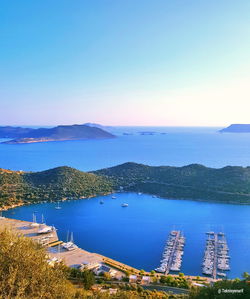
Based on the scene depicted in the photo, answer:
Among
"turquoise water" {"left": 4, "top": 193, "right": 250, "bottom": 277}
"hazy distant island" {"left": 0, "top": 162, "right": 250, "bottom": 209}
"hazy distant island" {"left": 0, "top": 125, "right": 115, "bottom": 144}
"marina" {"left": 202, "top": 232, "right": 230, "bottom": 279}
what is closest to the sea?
"turquoise water" {"left": 4, "top": 193, "right": 250, "bottom": 277}

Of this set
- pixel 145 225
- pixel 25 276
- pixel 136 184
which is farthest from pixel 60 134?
pixel 25 276

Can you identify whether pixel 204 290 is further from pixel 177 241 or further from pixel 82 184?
pixel 82 184

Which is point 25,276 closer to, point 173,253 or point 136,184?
point 173,253

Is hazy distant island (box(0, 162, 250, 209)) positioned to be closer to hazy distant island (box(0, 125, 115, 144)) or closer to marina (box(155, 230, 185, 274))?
marina (box(155, 230, 185, 274))

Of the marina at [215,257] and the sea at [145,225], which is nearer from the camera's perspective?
the marina at [215,257]

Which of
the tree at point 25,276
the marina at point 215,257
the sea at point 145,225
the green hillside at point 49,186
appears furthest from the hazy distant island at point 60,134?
the tree at point 25,276

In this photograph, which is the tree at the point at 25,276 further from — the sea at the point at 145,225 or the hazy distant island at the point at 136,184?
the hazy distant island at the point at 136,184
